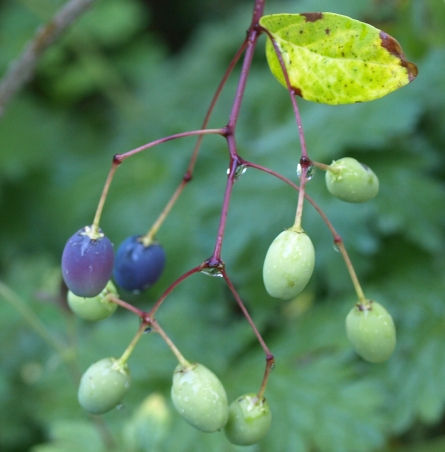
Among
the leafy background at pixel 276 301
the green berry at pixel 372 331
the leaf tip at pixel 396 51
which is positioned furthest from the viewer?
the leafy background at pixel 276 301

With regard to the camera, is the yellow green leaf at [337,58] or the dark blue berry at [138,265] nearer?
the yellow green leaf at [337,58]

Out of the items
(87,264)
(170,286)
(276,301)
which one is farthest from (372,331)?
(276,301)

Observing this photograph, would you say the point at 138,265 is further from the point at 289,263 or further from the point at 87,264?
the point at 289,263

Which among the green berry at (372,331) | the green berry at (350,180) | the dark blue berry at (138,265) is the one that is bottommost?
the green berry at (372,331)

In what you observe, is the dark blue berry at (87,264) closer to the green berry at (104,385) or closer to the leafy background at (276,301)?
the green berry at (104,385)

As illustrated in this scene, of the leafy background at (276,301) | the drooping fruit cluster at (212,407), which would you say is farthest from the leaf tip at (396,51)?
the leafy background at (276,301)

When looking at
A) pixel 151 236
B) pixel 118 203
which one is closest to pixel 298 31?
pixel 151 236
